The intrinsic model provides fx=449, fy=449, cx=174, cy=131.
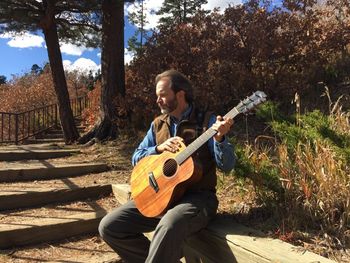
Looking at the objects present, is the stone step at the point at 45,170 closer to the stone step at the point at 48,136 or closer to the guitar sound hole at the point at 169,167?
the guitar sound hole at the point at 169,167

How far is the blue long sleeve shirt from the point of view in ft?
9.59

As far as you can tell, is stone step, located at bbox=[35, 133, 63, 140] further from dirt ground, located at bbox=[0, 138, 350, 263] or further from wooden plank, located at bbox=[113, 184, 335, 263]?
wooden plank, located at bbox=[113, 184, 335, 263]

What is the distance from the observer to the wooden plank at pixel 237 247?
2.52m

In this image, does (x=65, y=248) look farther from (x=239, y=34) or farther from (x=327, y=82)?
(x=327, y=82)

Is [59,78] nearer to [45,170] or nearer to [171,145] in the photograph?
[45,170]

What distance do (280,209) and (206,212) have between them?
0.55 m

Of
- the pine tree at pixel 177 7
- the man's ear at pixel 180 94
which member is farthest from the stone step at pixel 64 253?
the pine tree at pixel 177 7

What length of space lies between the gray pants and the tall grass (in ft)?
1.50

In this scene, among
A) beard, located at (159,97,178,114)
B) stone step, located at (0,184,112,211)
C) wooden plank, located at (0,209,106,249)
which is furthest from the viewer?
stone step, located at (0,184,112,211)

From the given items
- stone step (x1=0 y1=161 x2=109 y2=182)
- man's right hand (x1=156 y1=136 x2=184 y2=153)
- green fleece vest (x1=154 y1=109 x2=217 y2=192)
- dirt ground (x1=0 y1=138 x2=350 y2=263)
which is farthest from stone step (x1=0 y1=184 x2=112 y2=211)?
man's right hand (x1=156 y1=136 x2=184 y2=153)

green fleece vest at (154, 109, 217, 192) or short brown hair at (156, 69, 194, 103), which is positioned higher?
short brown hair at (156, 69, 194, 103)

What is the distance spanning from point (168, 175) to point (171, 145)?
0.71 feet

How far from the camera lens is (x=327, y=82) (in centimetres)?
641

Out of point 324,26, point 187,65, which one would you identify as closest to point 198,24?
point 187,65
